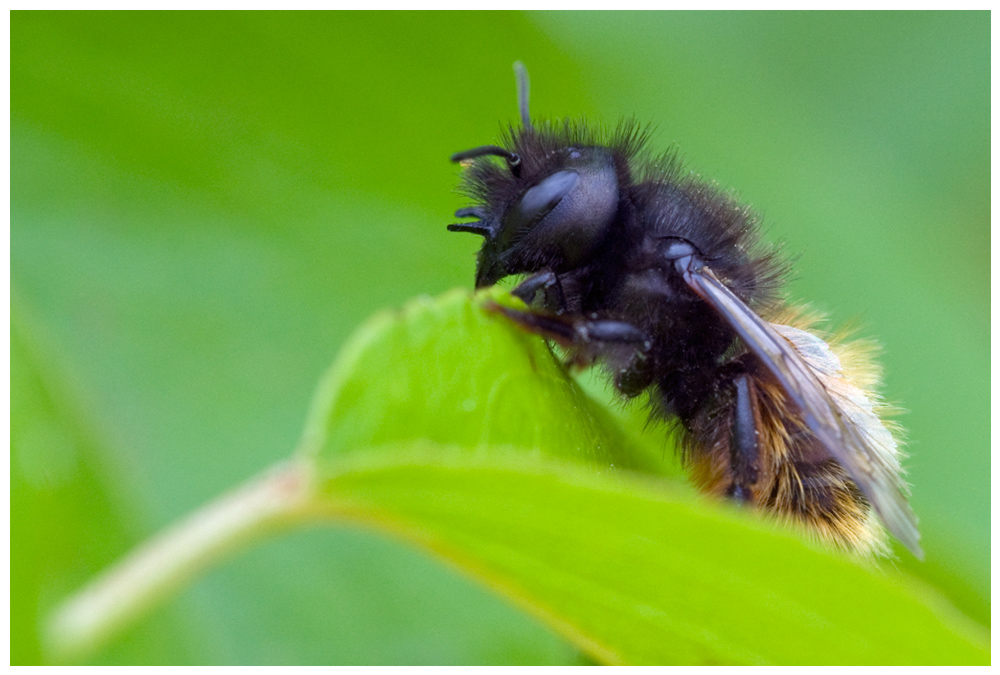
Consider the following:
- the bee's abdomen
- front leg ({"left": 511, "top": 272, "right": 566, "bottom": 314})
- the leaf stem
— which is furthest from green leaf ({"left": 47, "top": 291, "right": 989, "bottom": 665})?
the bee's abdomen

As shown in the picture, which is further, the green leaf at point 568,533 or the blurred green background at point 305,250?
the blurred green background at point 305,250

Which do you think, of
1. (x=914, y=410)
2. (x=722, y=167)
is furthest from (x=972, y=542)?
(x=722, y=167)

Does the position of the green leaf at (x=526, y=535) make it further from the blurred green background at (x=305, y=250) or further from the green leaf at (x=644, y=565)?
the blurred green background at (x=305, y=250)

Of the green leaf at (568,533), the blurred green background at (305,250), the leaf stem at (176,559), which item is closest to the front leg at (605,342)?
the green leaf at (568,533)

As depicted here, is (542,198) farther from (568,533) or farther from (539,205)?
(568,533)

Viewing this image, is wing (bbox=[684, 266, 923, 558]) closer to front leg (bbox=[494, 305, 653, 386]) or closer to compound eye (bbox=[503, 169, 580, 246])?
front leg (bbox=[494, 305, 653, 386])

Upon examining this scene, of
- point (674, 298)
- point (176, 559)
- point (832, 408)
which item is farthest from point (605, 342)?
point (176, 559)

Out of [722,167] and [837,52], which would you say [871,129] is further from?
[722,167]
